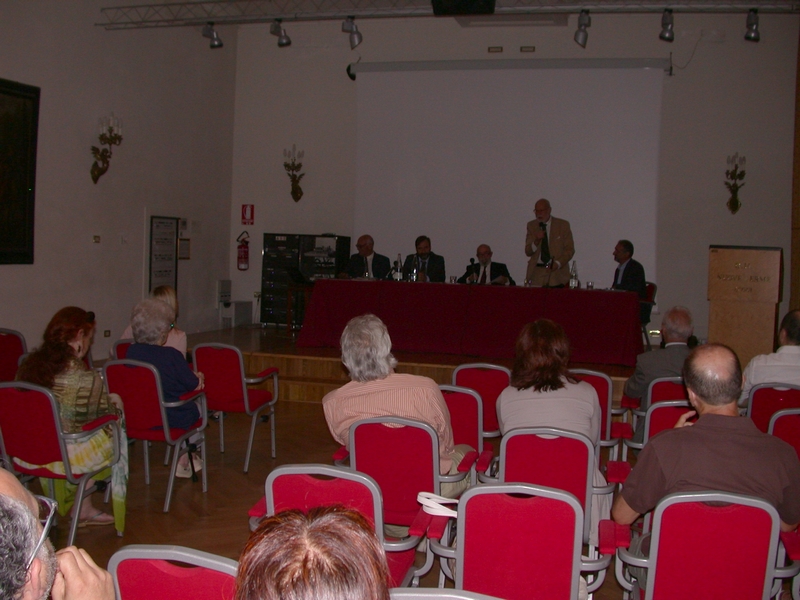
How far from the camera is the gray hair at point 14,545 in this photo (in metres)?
1.03

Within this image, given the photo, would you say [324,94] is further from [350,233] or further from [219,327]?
[219,327]

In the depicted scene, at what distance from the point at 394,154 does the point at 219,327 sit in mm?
3842

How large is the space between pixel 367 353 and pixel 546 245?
4.95m

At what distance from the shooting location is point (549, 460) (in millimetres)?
2676

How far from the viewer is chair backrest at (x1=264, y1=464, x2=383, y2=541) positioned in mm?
2121

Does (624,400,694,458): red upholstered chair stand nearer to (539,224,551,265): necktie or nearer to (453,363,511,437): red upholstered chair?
(453,363,511,437): red upholstered chair

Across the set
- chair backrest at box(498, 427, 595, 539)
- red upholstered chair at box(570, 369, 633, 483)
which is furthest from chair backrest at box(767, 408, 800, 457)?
chair backrest at box(498, 427, 595, 539)

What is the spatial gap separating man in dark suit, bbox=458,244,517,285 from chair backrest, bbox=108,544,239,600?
6.64 metres

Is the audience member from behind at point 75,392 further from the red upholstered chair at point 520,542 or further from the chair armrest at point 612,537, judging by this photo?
the chair armrest at point 612,537

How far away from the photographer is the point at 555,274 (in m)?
7.41

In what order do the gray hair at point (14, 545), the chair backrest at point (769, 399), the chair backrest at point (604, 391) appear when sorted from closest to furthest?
the gray hair at point (14, 545)
the chair backrest at point (769, 399)
the chair backrest at point (604, 391)

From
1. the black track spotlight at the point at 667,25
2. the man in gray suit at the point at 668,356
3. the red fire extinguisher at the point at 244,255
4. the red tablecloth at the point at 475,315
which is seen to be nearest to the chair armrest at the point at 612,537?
the man in gray suit at the point at 668,356

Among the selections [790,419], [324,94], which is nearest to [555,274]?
[790,419]

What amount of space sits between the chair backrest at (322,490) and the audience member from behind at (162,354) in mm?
2052
